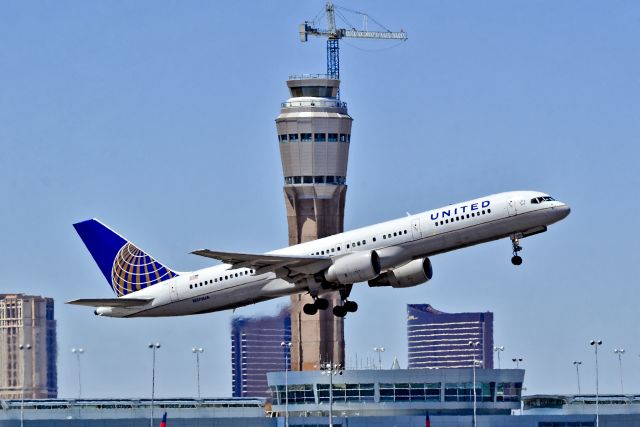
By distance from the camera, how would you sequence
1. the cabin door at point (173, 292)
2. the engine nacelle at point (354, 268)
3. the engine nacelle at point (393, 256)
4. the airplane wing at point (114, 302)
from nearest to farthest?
1. the engine nacelle at point (393, 256)
2. the engine nacelle at point (354, 268)
3. the airplane wing at point (114, 302)
4. the cabin door at point (173, 292)

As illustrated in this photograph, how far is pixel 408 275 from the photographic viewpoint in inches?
5925

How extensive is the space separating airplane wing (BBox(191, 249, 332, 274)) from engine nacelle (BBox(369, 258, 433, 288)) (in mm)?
5128

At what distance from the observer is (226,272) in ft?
489

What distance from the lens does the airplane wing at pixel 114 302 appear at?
482 feet

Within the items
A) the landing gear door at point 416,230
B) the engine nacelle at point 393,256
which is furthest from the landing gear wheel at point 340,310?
the landing gear door at point 416,230

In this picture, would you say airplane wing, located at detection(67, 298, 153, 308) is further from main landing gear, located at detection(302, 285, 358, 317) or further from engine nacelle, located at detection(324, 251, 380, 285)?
engine nacelle, located at detection(324, 251, 380, 285)

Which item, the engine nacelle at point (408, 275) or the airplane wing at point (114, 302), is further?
the engine nacelle at point (408, 275)

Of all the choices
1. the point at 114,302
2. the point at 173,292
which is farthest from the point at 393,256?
the point at 114,302

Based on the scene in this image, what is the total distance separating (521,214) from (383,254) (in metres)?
10.2

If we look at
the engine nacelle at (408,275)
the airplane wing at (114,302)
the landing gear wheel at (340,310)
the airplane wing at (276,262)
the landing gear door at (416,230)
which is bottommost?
the landing gear wheel at (340,310)

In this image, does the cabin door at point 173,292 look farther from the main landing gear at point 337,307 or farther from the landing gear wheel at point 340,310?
the landing gear wheel at point 340,310

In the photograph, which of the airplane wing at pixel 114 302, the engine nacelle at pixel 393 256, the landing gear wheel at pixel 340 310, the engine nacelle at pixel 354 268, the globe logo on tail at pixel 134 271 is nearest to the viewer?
the engine nacelle at pixel 393 256

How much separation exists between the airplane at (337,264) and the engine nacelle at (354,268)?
0.23 feet

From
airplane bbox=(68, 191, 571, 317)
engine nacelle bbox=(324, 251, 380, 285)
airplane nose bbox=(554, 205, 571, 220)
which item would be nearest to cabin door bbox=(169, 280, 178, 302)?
airplane bbox=(68, 191, 571, 317)
